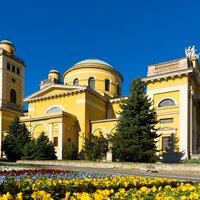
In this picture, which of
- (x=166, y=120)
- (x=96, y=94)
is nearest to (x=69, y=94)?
(x=96, y=94)

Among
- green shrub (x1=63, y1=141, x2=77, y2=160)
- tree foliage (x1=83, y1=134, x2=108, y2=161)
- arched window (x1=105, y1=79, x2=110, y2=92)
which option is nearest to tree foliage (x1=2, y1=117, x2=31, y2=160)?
green shrub (x1=63, y1=141, x2=77, y2=160)

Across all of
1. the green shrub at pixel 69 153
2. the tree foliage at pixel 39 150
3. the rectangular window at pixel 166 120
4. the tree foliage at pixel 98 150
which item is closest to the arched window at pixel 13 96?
the green shrub at pixel 69 153

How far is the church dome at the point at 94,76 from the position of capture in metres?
45.2

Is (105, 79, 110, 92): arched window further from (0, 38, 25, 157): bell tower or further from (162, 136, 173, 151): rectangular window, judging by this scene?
(0, 38, 25, 157): bell tower

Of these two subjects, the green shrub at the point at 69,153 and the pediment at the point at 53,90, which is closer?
the green shrub at the point at 69,153

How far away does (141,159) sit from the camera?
917 inches

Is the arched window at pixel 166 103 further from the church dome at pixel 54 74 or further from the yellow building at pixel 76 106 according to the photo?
the church dome at pixel 54 74

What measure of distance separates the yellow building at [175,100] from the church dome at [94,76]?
1324 cm

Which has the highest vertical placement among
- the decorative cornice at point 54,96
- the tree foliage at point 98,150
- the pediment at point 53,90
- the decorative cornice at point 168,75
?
the decorative cornice at point 168,75

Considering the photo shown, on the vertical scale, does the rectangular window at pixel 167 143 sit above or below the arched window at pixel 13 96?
below

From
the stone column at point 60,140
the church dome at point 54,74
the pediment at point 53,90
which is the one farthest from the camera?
the church dome at point 54,74

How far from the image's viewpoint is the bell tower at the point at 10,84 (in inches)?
1881

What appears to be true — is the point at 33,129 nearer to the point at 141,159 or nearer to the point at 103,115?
the point at 103,115

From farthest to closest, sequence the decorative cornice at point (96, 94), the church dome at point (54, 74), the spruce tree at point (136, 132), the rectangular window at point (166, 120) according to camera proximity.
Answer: the church dome at point (54, 74)
the decorative cornice at point (96, 94)
the rectangular window at point (166, 120)
the spruce tree at point (136, 132)
